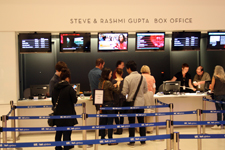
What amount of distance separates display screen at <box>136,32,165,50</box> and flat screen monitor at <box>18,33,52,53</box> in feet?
7.10

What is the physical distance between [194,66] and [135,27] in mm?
4002

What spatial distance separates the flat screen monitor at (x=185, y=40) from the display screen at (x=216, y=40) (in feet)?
1.09

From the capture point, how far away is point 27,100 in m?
6.46

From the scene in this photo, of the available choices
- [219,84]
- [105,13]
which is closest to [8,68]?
[105,13]

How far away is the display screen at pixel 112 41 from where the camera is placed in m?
6.61

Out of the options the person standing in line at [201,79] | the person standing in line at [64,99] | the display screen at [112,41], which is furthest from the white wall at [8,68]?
the person standing in line at [201,79]

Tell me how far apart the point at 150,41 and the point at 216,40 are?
1696 mm

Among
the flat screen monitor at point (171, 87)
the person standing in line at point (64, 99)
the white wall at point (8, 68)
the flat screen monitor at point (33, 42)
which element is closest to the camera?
the person standing in line at point (64, 99)

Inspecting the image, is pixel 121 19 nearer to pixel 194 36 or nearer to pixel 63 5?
pixel 63 5

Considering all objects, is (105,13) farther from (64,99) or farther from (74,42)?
(64,99)

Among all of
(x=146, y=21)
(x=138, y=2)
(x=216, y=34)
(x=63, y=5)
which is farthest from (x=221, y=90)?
(x=63, y=5)

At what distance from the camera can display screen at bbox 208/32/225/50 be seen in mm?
6859

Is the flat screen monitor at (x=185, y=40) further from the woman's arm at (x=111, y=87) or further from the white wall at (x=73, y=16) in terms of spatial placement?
the woman's arm at (x=111, y=87)

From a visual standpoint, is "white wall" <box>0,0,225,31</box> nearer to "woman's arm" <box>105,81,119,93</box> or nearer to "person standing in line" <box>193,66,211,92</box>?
"person standing in line" <box>193,66,211,92</box>
